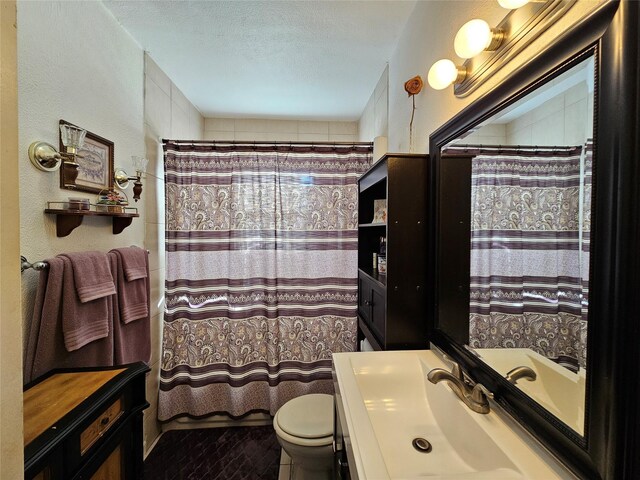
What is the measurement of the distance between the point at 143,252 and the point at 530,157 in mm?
1831

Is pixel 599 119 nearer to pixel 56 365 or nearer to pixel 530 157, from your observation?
pixel 530 157

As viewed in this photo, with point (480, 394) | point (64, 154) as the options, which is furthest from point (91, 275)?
point (480, 394)

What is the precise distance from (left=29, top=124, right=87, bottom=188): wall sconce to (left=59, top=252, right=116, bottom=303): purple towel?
33 centimetres

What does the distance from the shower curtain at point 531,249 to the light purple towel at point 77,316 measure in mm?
1506

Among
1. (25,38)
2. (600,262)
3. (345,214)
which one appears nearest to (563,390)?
(600,262)

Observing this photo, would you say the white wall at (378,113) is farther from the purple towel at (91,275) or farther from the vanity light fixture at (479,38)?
the purple towel at (91,275)

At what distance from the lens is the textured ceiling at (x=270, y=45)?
148cm

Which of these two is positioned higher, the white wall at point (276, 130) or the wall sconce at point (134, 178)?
the white wall at point (276, 130)

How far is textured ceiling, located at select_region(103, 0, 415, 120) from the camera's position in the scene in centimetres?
148

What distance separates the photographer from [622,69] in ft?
1.51

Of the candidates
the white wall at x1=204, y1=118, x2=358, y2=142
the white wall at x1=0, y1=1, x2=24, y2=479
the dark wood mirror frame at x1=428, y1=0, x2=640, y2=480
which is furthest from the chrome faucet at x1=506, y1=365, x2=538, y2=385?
the white wall at x1=204, y1=118, x2=358, y2=142

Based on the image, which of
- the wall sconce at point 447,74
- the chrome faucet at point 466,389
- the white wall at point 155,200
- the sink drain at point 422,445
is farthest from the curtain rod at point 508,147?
the white wall at point 155,200

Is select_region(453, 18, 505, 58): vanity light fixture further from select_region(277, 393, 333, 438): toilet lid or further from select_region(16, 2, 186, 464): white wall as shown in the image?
select_region(277, 393, 333, 438): toilet lid

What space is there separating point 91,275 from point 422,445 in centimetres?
144
